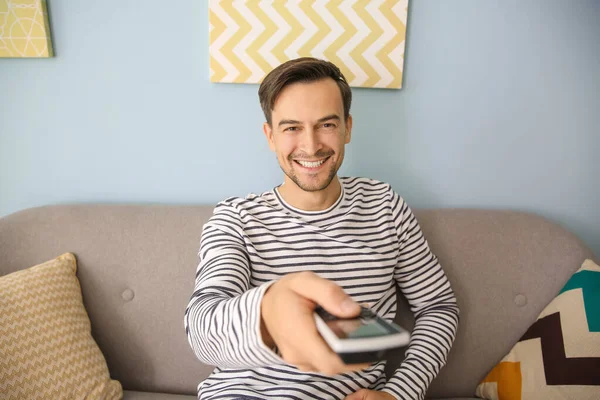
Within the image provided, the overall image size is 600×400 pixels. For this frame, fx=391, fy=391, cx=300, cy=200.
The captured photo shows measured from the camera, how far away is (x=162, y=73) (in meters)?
1.35

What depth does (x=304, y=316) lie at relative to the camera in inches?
19.9

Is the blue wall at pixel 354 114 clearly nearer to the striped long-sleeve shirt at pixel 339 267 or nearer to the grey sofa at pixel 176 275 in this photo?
the grey sofa at pixel 176 275

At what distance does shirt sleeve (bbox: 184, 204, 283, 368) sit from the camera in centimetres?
57

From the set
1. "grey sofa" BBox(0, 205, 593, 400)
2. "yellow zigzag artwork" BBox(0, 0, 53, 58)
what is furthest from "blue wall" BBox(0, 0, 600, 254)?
"grey sofa" BBox(0, 205, 593, 400)

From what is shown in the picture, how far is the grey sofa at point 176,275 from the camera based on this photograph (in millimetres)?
1190

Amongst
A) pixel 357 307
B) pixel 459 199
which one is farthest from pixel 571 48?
pixel 357 307

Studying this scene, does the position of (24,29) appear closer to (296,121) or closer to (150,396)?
(296,121)

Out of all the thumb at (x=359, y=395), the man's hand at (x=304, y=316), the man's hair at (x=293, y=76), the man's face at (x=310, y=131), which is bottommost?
the thumb at (x=359, y=395)

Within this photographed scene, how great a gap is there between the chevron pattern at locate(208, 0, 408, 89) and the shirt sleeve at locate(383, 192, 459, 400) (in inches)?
19.1

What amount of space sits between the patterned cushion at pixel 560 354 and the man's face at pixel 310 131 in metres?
0.74

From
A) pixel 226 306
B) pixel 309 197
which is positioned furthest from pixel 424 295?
pixel 226 306

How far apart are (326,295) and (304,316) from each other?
0.13 ft

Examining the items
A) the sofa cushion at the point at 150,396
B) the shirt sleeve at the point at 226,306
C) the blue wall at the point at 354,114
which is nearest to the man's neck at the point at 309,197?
the shirt sleeve at the point at 226,306

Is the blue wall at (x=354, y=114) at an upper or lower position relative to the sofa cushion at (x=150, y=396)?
upper
